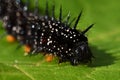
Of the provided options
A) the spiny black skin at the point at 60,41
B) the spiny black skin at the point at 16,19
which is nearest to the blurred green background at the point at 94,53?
the spiny black skin at the point at 60,41

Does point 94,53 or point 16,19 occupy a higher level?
point 16,19

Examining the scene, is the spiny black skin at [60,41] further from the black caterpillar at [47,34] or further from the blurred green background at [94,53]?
the blurred green background at [94,53]

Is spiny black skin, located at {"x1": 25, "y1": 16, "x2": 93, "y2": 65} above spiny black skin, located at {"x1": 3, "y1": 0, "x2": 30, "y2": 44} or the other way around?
the other way around

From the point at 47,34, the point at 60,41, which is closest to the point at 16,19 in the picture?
the point at 47,34

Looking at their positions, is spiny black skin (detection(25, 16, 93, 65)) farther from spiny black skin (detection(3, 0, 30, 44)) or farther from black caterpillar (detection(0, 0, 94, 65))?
spiny black skin (detection(3, 0, 30, 44))

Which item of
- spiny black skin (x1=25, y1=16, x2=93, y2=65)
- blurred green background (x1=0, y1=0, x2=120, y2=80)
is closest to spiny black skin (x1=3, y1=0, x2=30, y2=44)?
spiny black skin (x1=25, y1=16, x2=93, y2=65)

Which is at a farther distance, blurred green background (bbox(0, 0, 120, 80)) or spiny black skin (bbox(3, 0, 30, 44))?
spiny black skin (bbox(3, 0, 30, 44))

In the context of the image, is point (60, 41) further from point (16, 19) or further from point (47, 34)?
point (16, 19)
